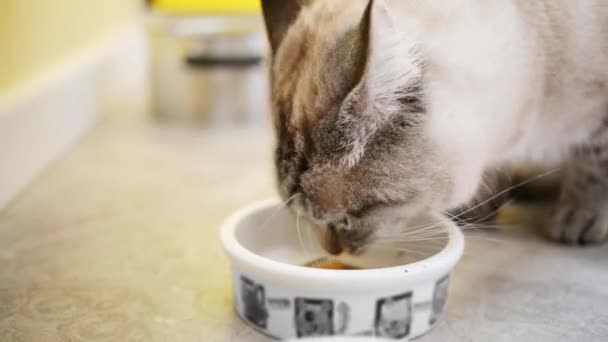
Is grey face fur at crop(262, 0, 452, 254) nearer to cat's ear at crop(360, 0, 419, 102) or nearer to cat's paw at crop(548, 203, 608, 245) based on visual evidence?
cat's ear at crop(360, 0, 419, 102)

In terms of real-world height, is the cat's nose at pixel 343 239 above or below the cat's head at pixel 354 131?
below

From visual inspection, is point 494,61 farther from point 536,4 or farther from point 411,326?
point 411,326

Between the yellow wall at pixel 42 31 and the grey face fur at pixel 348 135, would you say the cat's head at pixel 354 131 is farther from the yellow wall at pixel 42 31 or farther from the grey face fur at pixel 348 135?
the yellow wall at pixel 42 31

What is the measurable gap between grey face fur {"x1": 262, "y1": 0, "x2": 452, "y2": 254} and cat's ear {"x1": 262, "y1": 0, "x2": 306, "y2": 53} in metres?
0.04

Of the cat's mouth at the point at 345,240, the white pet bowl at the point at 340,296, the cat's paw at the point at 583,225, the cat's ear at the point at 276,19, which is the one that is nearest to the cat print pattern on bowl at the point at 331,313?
the white pet bowl at the point at 340,296

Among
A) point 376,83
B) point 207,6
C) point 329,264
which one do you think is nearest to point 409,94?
point 376,83

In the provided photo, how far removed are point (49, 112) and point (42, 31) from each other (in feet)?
0.70

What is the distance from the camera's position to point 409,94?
81 cm

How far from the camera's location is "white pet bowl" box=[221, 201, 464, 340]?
0.80 m

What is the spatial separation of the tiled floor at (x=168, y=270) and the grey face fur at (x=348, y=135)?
199 mm

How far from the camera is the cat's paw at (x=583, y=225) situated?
4.03 feet

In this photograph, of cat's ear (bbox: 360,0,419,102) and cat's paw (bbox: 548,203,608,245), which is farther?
cat's paw (bbox: 548,203,608,245)

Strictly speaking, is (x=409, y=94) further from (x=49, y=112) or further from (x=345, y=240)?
(x=49, y=112)

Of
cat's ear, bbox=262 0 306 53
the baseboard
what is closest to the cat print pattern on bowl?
cat's ear, bbox=262 0 306 53
